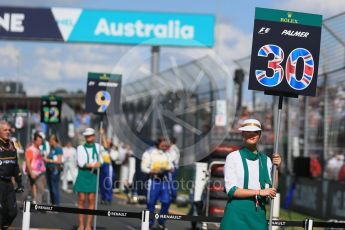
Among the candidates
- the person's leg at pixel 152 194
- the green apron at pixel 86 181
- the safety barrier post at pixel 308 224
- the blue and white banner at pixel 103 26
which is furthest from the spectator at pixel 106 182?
the safety barrier post at pixel 308 224

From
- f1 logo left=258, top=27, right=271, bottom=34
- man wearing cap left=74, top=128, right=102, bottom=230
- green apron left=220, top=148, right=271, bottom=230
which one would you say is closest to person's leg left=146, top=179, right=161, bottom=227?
man wearing cap left=74, top=128, right=102, bottom=230

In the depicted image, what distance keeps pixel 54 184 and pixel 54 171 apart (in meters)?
0.31

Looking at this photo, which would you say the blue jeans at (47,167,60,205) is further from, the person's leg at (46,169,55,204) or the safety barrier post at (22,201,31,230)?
the safety barrier post at (22,201,31,230)

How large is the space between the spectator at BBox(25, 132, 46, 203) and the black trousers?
5497 millimetres

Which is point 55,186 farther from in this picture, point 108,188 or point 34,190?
point 108,188

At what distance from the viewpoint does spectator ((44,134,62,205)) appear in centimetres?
1825

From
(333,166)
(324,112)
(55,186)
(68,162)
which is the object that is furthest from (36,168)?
(68,162)

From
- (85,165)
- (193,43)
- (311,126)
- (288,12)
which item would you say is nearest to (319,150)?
(311,126)

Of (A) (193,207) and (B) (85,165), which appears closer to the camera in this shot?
(B) (85,165)

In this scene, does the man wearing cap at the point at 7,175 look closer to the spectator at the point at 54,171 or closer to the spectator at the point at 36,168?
the spectator at the point at 36,168

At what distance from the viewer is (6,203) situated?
11.2 metres

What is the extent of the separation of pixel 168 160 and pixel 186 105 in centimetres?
844

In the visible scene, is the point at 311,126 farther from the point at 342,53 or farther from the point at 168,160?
the point at 168,160

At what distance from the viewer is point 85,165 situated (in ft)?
44.1
